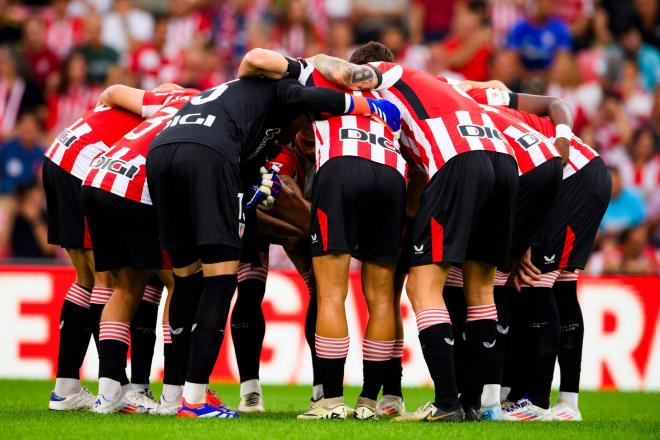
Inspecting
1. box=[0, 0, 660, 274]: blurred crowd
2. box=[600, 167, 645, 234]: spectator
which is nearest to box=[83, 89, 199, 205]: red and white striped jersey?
box=[0, 0, 660, 274]: blurred crowd

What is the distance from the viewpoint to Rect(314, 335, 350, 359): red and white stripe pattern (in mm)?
7367

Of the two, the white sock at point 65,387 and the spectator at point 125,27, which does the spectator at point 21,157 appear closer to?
the spectator at point 125,27

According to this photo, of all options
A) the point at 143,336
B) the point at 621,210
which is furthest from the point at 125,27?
the point at 143,336

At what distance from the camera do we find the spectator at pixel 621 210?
1449 centimetres

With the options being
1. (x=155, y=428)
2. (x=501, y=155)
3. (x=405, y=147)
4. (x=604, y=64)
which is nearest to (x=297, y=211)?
(x=405, y=147)

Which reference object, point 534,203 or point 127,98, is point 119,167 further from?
point 534,203

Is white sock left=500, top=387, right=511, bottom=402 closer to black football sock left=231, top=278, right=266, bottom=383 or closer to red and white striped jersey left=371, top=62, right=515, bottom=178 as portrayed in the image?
black football sock left=231, top=278, right=266, bottom=383

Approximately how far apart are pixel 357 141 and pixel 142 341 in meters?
2.48

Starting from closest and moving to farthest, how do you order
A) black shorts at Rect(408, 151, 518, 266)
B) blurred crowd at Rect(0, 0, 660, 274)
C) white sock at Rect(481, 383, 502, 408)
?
1. black shorts at Rect(408, 151, 518, 266)
2. white sock at Rect(481, 383, 502, 408)
3. blurred crowd at Rect(0, 0, 660, 274)

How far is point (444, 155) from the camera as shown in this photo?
7434 millimetres

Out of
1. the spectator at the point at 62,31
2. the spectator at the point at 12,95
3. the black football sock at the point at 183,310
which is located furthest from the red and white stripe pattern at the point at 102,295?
the spectator at the point at 62,31

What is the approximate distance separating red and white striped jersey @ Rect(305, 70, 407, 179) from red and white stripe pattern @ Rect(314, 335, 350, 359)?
3.97ft

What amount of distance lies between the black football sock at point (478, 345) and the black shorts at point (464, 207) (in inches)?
14.8

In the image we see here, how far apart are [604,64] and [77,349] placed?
434 inches
